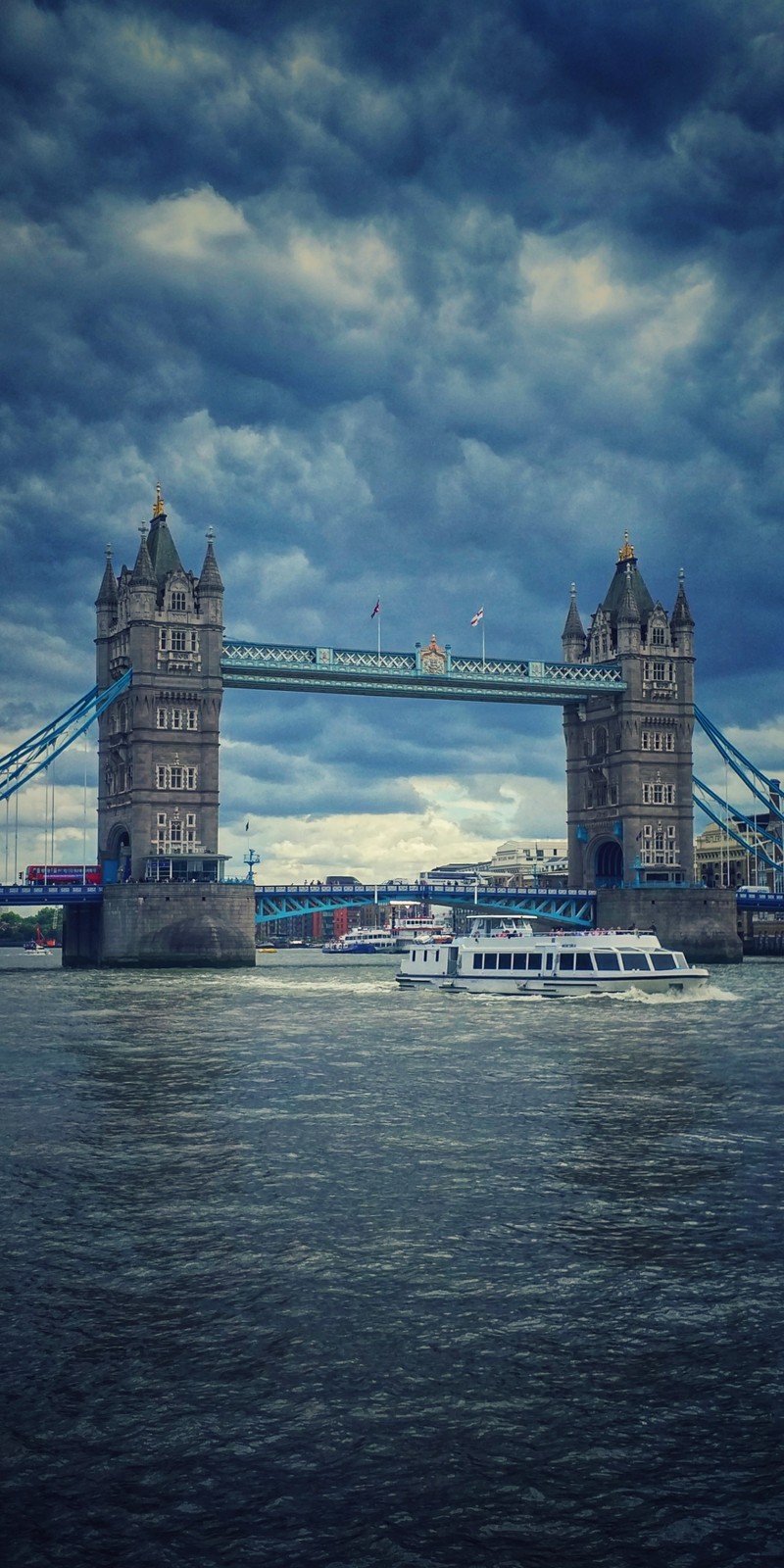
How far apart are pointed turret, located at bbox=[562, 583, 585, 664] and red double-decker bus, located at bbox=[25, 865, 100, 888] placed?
2121 inches

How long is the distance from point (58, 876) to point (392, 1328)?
98761mm

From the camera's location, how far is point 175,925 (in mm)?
105875

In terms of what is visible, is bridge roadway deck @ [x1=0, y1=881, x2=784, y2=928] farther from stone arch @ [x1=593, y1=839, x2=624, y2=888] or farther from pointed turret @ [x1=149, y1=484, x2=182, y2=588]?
pointed turret @ [x1=149, y1=484, x2=182, y2=588]

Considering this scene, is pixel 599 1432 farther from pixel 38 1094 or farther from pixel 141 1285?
pixel 38 1094

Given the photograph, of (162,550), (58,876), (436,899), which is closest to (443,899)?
(436,899)

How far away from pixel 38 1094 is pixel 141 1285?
19.0 meters

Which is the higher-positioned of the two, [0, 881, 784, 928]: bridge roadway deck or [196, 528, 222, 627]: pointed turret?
[196, 528, 222, 627]: pointed turret

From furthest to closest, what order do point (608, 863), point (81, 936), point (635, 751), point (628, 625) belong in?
point (608, 863) → point (628, 625) → point (635, 751) → point (81, 936)

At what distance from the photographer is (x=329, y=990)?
86688 mm

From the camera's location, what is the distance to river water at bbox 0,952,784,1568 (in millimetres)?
12461

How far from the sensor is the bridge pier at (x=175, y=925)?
105312 mm

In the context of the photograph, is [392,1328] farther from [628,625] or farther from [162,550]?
[628,625]

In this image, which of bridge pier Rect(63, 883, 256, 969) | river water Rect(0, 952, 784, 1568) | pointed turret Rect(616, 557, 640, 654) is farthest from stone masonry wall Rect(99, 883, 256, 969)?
river water Rect(0, 952, 784, 1568)

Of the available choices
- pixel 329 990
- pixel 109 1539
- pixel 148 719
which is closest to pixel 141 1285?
pixel 109 1539
